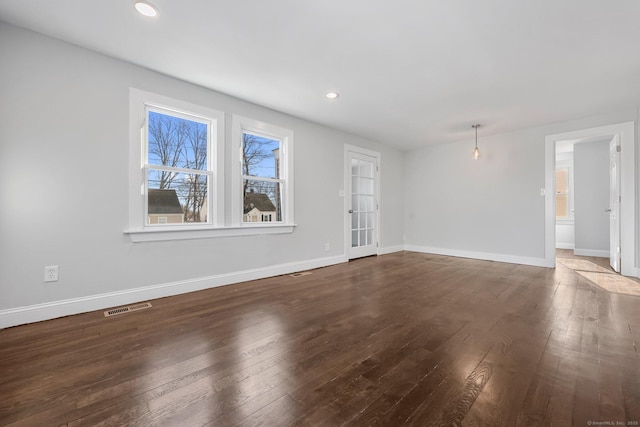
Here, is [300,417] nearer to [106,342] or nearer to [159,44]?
[106,342]

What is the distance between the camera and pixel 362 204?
18.6 feet

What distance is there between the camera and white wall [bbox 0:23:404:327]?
2.28m

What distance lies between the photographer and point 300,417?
1242 mm

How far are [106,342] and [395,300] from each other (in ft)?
8.40

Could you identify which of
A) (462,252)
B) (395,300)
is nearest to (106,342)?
(395,300)

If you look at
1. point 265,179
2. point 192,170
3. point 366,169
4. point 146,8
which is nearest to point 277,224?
point 265,179

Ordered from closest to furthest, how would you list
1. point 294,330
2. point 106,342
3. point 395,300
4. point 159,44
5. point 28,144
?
Result: point 106,342 < point 294,330 < point 28,144 < point 159,44 < point 395,300

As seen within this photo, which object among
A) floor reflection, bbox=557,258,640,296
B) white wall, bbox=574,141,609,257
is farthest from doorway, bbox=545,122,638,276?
white wall, bbox=574,141,609,257

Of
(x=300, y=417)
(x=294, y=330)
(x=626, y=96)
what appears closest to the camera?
(x=300, y=417)

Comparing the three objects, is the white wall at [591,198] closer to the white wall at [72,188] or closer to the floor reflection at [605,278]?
the floor reflection at [605,278]

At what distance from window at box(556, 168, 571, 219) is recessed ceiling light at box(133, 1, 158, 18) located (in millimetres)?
8770

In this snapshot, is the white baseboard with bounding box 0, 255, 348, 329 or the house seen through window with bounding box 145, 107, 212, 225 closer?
the white baseboard with bounding box 0, 255, 348, 329

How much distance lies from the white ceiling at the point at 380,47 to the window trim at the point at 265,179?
358 millimetres

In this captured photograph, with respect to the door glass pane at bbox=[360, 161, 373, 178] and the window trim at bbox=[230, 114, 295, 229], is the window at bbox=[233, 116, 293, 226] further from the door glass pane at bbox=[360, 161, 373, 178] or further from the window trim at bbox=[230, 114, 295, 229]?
the door glass pane at bbox=[360, 161, 373, 178]
